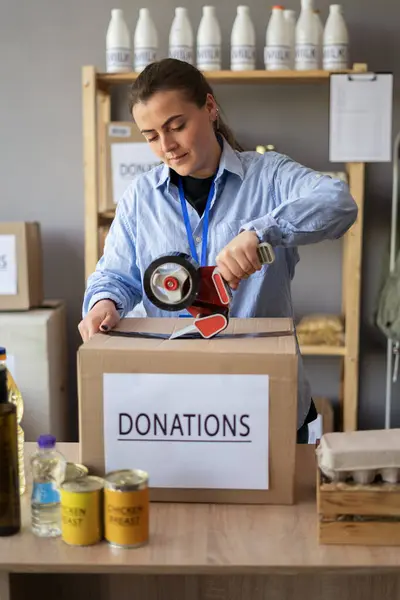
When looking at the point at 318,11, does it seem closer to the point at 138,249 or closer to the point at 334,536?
the point at 138,249

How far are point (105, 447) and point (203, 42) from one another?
2145 millimetres

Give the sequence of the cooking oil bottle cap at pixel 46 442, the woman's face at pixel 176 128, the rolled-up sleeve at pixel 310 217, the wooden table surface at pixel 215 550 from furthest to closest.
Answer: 1. the woman's face at pixel 176 128
2. the rolled-up sleeve at pixel 310 217
3. the cooking oil bottle cap at pixel 46 442
4. the wooden table surface at pixel 215 550

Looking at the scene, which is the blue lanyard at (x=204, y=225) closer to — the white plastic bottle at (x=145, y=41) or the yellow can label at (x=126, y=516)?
the yellow can label at (x=126, y=516)

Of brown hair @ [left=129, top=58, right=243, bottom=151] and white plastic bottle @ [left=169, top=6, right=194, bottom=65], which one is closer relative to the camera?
brown hair @ [left=129, top=58, right=243, bottom=151]

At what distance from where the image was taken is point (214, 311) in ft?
4.14

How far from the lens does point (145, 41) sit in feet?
9.67

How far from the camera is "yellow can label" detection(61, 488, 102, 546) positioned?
41.3 inches

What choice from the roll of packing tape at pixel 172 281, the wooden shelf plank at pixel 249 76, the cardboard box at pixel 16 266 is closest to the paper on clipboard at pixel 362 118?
the wooden shelf plank at pixel 249 76

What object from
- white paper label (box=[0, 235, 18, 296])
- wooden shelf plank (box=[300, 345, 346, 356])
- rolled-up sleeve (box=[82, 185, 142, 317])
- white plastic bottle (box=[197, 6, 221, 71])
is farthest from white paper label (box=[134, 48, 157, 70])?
rolled-up sleeve (box=[82, 185, 142, 317])

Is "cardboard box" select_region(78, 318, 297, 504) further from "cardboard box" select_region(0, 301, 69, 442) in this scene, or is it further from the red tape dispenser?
"cardboard box" select_region(0, 301, 69, 442)

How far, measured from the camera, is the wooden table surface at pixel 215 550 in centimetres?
101

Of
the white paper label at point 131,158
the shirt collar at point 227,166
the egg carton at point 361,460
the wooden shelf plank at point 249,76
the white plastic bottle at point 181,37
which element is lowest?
the egg carton at point 361,460

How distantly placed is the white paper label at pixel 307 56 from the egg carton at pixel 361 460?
2.13 meters

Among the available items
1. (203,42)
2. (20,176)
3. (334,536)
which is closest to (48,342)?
(20,176)
